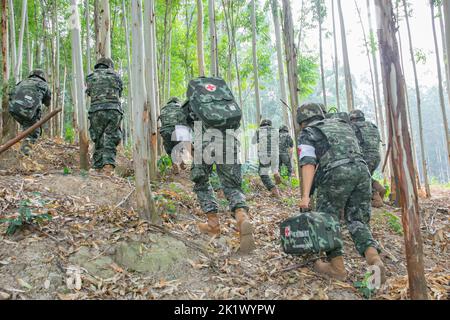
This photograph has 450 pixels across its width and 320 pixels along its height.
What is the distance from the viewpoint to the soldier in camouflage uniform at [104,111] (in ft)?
17.2

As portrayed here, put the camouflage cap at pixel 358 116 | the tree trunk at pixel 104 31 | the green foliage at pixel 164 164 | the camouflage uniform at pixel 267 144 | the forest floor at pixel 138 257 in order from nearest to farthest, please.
Answer: the forest floor at pixel 138 257 < the tree trunk at pixel 104 31 < the green foliage at pixel 164 164 < the camouflage cap at pixel 358 116 < the camouflage uniform at pixel 267 144

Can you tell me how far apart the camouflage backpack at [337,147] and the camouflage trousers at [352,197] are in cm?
7

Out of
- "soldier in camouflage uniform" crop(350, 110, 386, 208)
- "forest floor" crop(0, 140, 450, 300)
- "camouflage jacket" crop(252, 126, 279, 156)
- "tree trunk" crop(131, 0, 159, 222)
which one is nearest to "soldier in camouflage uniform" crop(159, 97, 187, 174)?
"forest floor" crop(0, 140, 450, 300)

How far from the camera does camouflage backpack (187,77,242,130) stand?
3492mm

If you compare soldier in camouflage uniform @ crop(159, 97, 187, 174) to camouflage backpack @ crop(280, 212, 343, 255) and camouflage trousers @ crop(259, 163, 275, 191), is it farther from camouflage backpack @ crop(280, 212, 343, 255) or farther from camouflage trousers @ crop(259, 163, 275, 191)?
camouflage backpack @ crop(280, 212, 343, 255)

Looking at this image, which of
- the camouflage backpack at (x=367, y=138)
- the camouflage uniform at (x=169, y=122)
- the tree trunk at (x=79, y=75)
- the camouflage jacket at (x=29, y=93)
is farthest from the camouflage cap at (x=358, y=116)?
the camouflage jacket at (x=29, y=93)

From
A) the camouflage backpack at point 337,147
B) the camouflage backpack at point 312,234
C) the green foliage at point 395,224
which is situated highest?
the camouflage backpack at point 337,147

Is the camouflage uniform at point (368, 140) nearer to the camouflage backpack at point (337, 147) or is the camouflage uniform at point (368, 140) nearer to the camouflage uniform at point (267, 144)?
the camouflage uniform at point (267, 144)

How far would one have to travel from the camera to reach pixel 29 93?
18.7 ft

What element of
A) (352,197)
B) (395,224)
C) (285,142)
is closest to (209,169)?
(352,197)

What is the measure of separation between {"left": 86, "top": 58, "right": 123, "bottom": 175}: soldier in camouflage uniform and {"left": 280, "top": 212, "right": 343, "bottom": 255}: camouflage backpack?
324 centimetres

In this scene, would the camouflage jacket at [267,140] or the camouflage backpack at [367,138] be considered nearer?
the camouflage backpack at [367,138]

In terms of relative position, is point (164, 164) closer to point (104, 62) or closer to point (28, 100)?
point (104, 62)
